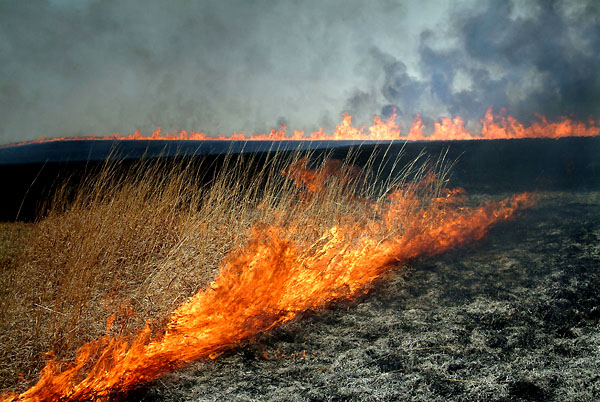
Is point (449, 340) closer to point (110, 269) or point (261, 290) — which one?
point (261, 290)

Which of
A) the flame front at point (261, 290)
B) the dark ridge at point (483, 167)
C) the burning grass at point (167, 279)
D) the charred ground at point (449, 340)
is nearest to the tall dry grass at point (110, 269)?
the burning grass at point (167, 279)

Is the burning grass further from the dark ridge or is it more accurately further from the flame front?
the dark ridge

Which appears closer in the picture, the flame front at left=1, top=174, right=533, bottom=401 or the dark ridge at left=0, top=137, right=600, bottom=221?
the flame front at left=1, top=174, right=533, bottom=401

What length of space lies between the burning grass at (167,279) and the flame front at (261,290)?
0.01 meters

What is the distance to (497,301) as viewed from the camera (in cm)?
334

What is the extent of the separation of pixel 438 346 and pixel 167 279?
2.37 metres

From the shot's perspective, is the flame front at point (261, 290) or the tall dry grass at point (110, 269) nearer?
the flame front at point (261, 290)

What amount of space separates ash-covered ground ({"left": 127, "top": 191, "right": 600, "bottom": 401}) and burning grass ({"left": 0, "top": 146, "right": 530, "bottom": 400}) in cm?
28

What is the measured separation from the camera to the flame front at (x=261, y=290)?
8.04 feet

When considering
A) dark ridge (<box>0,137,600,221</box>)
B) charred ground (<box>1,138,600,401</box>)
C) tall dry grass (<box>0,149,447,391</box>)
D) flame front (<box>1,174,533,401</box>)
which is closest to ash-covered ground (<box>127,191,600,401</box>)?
charred ground (<box>1,138,600,401</box>)

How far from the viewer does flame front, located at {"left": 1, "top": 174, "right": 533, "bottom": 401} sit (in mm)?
2451

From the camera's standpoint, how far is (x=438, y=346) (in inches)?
104

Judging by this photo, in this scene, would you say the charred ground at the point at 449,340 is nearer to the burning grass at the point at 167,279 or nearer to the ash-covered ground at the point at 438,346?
the ash-covered ground at the point at 438,346

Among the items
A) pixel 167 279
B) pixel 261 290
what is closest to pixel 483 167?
pixel 261 290
